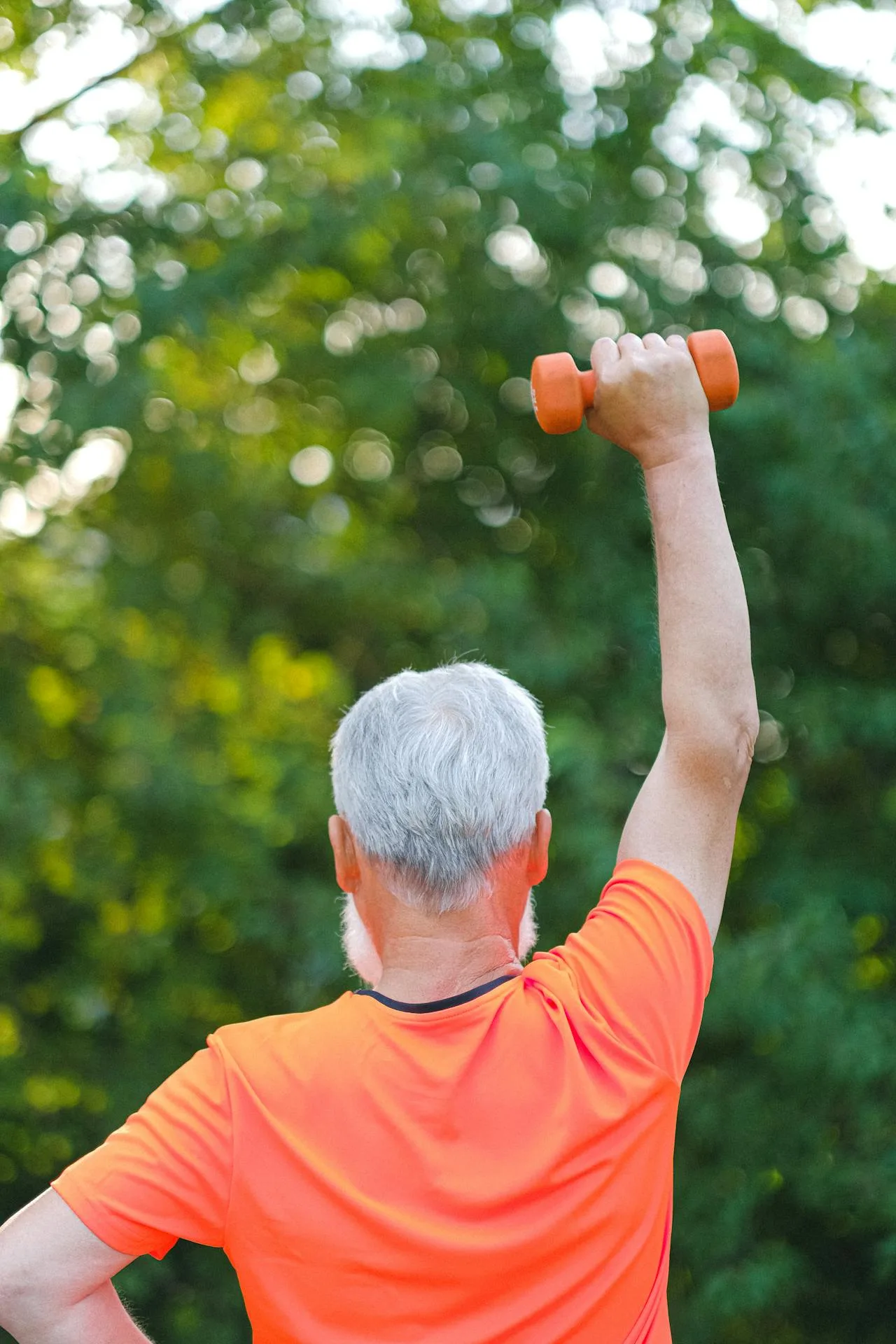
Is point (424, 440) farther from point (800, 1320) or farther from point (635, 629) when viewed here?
point (800, 1320)

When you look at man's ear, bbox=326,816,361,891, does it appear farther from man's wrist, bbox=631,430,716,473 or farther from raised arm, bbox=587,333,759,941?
man's wrist, bbox=631,430,716,473

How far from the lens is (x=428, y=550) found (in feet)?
15.1

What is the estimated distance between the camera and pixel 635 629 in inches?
160

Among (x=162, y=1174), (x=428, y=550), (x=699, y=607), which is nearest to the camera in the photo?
(x=162, y=1174)

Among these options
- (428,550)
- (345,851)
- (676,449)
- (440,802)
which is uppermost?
(676,449)

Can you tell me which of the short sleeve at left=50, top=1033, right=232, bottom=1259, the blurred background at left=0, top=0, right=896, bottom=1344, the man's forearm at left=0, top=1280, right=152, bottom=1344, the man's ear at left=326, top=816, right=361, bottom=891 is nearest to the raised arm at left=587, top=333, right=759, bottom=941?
the man's ear at left=326, top=816, right=361, bottom=891

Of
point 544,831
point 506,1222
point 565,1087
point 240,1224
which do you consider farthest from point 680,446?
point 240,1224

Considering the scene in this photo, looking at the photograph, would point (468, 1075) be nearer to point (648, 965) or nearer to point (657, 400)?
point (648, 965)

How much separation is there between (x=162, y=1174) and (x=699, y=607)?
0.77 m

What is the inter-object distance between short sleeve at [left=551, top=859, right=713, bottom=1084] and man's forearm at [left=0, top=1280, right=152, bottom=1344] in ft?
1.83

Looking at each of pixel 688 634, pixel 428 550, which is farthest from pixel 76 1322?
pixel 428 550

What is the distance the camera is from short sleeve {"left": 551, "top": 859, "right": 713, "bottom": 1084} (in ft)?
4.22

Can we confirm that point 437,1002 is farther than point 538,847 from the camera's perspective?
No

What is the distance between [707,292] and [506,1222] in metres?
3.46
